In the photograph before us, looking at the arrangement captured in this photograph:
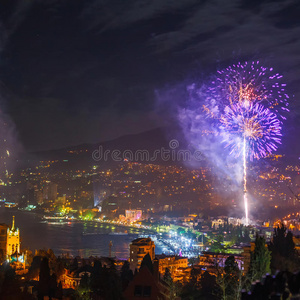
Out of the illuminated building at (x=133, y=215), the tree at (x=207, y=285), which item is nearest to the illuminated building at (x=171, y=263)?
the tree at (x=207, y=285)

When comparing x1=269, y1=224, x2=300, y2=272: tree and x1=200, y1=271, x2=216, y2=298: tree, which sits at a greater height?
x1=269, y1=224, x2=300, y2=272: tree

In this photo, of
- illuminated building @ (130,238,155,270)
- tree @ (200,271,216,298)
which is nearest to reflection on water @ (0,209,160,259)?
illuminated building @ (130,238,155,270)

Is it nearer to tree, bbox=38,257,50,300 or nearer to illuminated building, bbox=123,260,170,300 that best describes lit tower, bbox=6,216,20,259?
tree, bbox=38,257,50,300

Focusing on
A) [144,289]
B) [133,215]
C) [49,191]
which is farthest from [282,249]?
[49,191]

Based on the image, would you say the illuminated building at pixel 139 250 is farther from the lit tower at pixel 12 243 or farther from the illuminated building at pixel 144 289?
the illuminated building at pixel 144 289

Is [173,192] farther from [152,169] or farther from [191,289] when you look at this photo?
[191,289]

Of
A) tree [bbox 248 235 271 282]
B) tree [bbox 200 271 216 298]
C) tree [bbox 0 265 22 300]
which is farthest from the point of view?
tree [bbox 200 271 216 298]

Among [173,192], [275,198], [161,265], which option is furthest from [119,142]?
[161,265]

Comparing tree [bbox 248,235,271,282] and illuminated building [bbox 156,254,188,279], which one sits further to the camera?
illuminated building [bbox 156,254,188,279]

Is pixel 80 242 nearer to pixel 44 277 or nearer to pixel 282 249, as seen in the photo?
pixel 282 249

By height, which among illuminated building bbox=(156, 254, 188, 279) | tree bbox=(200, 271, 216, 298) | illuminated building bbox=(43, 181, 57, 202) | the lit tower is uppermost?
illuminated building bbox=(43, 181, 57, 202)

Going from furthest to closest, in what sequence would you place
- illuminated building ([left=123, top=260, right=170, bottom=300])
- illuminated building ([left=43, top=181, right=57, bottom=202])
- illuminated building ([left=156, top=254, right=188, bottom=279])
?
illuminated building ([left=43, top=181, right=57, bottom=202])
illuminated building ([left=156, top=254, right=188, bottom=279])
illuminated building ([left=123, top=260, right=170, bottom=300])
